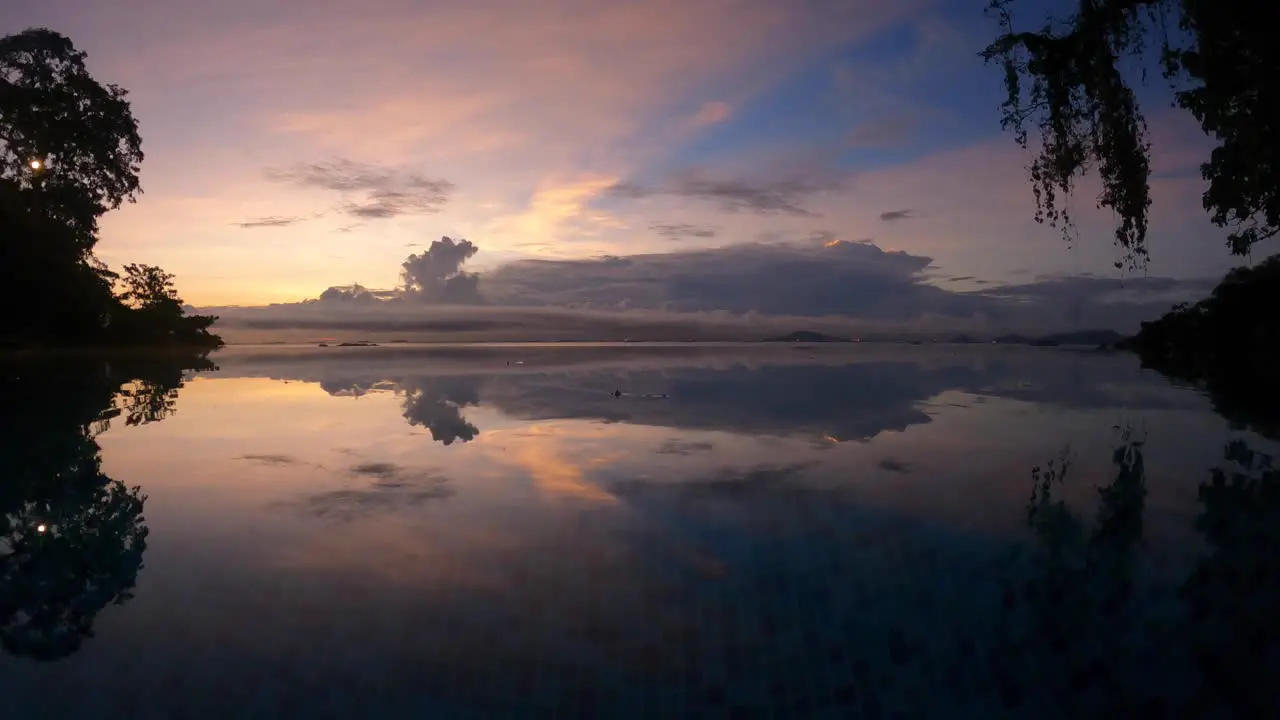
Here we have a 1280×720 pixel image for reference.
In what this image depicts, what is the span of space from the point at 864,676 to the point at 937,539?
4025mm

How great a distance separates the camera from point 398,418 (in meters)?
21.1

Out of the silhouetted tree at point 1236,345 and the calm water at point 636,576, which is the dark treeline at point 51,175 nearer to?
the calm water at point 636,576

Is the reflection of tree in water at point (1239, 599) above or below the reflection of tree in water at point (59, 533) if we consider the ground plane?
above

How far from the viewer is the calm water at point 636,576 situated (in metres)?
5.38

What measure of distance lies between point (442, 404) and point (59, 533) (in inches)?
613

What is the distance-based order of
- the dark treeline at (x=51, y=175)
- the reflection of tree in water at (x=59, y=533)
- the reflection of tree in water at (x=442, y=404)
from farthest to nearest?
1. the dark treeline at (x=51, y=175)
2. the reflection of tree in water at (x=442, y=404)
3. the reflection of tree in water at (x=59, y=533)

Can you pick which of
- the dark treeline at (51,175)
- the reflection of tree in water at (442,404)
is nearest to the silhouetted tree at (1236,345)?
the reflection of tree in water at (442,404)

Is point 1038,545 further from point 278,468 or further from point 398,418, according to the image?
point 398,418

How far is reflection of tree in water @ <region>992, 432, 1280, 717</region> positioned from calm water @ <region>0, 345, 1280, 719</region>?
0.10 feet

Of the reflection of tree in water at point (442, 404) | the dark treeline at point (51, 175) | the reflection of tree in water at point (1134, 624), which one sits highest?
the dark treeline at point (51, 175)

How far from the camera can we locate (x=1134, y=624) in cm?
644

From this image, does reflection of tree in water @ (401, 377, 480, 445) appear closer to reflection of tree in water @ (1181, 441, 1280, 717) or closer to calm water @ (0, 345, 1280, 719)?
calm water @ (0, 345, 1280, 719)

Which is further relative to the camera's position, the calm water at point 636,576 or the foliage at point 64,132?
the foliage at point 64,132

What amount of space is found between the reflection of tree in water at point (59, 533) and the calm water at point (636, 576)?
5 centimetres
